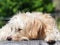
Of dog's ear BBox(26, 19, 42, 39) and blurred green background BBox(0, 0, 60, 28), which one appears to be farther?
blurred green background BBox(0, 0, 60, 28)

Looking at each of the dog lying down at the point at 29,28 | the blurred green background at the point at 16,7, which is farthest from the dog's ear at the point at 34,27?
the blurred green background at the point at 16,7

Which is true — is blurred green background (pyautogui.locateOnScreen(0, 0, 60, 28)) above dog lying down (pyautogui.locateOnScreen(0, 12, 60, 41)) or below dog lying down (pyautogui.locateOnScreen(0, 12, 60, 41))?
above

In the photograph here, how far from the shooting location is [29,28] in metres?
6.86

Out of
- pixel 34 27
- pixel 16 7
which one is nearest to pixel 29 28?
pixel 34 27

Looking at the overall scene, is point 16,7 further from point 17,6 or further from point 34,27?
point 34,27

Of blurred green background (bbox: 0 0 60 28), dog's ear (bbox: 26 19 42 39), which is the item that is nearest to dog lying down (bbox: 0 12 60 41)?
dog's ear (bbox: 26 19 42 39)

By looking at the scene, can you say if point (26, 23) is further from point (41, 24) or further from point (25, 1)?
point (25, 1)

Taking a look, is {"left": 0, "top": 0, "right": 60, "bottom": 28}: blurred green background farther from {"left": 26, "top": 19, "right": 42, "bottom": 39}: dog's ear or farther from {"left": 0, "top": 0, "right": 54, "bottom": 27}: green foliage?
{"left": 26, "top": 19, "right": 42, "bottom": 39}: dog's ear

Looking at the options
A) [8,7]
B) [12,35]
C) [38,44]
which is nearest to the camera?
[38,44]

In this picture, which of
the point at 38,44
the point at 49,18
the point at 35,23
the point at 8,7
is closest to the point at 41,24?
the point at 35,23

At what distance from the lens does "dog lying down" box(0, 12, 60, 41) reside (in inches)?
260

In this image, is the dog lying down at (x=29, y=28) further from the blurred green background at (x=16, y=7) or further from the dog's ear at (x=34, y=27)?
the blurred green background at (x=16, y=7)

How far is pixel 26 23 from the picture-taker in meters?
6.88

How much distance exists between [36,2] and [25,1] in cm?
43
